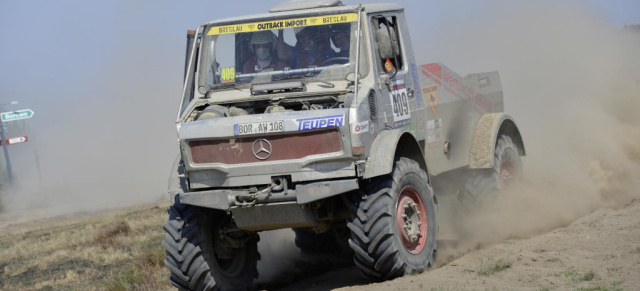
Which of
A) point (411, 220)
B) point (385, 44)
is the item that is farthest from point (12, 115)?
point (411, 220)

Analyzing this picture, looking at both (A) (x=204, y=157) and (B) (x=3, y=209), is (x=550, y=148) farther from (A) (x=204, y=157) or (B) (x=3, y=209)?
(B) (x=3, y=209)

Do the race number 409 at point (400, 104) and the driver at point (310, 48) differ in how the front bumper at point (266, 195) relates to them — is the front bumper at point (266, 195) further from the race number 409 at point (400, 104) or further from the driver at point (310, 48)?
the driver at point (310, 48)

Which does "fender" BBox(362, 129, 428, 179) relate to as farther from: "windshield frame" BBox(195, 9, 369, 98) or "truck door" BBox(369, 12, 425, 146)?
"windshield frame" BBox(195, 9, 369, 98)

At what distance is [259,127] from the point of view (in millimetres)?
7812

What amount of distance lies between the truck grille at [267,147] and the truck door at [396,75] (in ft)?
2.73

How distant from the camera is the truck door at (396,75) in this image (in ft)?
28.3

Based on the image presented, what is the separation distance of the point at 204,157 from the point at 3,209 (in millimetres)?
42960

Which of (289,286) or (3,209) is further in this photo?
(3,209)

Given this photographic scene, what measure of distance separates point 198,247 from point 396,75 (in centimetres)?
272

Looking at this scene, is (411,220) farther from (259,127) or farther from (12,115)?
(12,115)

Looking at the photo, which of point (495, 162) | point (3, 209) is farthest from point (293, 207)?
point (3, 209)

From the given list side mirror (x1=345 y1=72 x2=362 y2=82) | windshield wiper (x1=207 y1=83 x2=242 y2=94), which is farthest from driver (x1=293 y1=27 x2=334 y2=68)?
windshield wiper (x1=207 y1=83 x2=242 y2=94)

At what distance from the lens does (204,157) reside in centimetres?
809

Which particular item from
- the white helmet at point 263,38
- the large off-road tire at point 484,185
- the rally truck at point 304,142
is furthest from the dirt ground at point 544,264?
the white helmet at point 263,38
